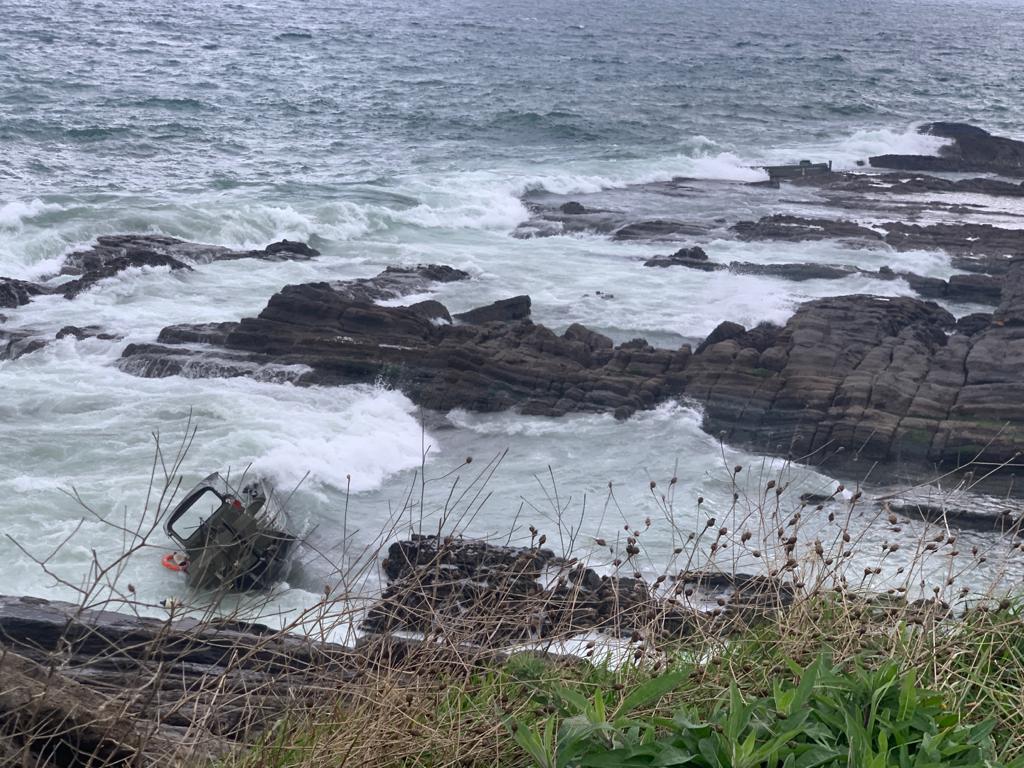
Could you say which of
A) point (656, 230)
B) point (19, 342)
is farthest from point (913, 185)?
point (19, 342)

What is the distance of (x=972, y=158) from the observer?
33781mm

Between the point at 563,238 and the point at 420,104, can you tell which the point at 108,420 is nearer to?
the point at 563,238

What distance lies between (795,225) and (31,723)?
2234 cm

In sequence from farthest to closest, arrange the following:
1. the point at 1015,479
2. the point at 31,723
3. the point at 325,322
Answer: the point at 325,322 → the point at 1015,479 → the point at 31,723

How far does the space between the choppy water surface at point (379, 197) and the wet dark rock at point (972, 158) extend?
3.35 meters

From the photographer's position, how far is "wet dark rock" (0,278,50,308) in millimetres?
16188

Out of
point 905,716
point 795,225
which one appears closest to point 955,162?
point 795,225

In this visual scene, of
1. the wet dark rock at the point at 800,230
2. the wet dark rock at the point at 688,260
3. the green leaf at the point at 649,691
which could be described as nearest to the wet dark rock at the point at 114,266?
the wet dark rock at the point at 688,260

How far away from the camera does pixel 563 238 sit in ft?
76.8

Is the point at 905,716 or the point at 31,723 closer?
the point at 31,723

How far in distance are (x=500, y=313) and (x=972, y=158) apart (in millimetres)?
23982

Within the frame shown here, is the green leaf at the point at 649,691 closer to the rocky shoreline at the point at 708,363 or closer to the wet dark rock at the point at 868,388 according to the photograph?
the rocky shoreline at the point at 708,363

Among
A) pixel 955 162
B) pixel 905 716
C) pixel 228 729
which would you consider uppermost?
pixel 905 716

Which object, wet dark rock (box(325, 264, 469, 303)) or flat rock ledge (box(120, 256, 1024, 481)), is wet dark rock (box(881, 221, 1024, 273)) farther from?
wet dark rock (box(325, 264, 469, 303))
